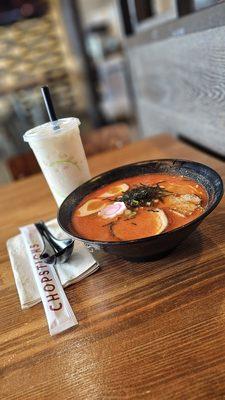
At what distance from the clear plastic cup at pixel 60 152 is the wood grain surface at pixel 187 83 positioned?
60 centimetres

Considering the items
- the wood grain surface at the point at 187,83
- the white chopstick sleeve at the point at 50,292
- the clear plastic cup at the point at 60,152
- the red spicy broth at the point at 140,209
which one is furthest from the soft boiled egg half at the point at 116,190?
the wood grain surface at the point at 187,83

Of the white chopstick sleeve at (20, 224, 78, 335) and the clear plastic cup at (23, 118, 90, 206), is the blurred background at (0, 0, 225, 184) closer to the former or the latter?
the clear plastic cup at (23, 118, 90, 206)

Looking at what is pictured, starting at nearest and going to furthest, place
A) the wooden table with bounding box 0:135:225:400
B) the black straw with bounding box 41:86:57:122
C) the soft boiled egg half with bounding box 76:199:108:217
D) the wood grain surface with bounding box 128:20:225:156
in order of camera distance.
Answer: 1. the wooden table with bounding box 0:135:225:400
2. the soft boiled egg half with bounding box 76:199:108:217
3. the black straw with bounding box 41:86:57:122
4. the wood grain surface with bounding box 128:20:225:156

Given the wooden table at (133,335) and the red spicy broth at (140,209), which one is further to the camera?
the red spicy broth at (140,209)

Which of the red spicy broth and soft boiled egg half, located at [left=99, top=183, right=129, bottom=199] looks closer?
the red spicy broth

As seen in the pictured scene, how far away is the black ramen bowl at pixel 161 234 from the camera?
2.31 feet

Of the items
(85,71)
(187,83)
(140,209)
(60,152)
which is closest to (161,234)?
(140,209)

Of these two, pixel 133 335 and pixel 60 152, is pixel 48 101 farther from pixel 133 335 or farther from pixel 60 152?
pixel 133 335

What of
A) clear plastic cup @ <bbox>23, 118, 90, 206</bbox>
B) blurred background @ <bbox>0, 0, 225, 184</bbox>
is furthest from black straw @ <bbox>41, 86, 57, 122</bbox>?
blurred background @ <bbox>0, 0, 225, 184</bbox>

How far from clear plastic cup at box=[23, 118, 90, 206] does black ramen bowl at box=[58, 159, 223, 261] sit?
0.09 m

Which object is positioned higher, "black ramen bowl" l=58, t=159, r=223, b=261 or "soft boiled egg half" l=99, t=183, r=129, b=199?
"black ramen bowl" l=58, t=159, r=223, b=261

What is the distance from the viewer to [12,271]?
960 mm

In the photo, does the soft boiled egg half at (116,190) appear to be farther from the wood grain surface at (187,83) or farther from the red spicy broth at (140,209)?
the wood grain surface at (187,83)

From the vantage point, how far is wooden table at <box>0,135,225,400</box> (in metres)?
0.57
